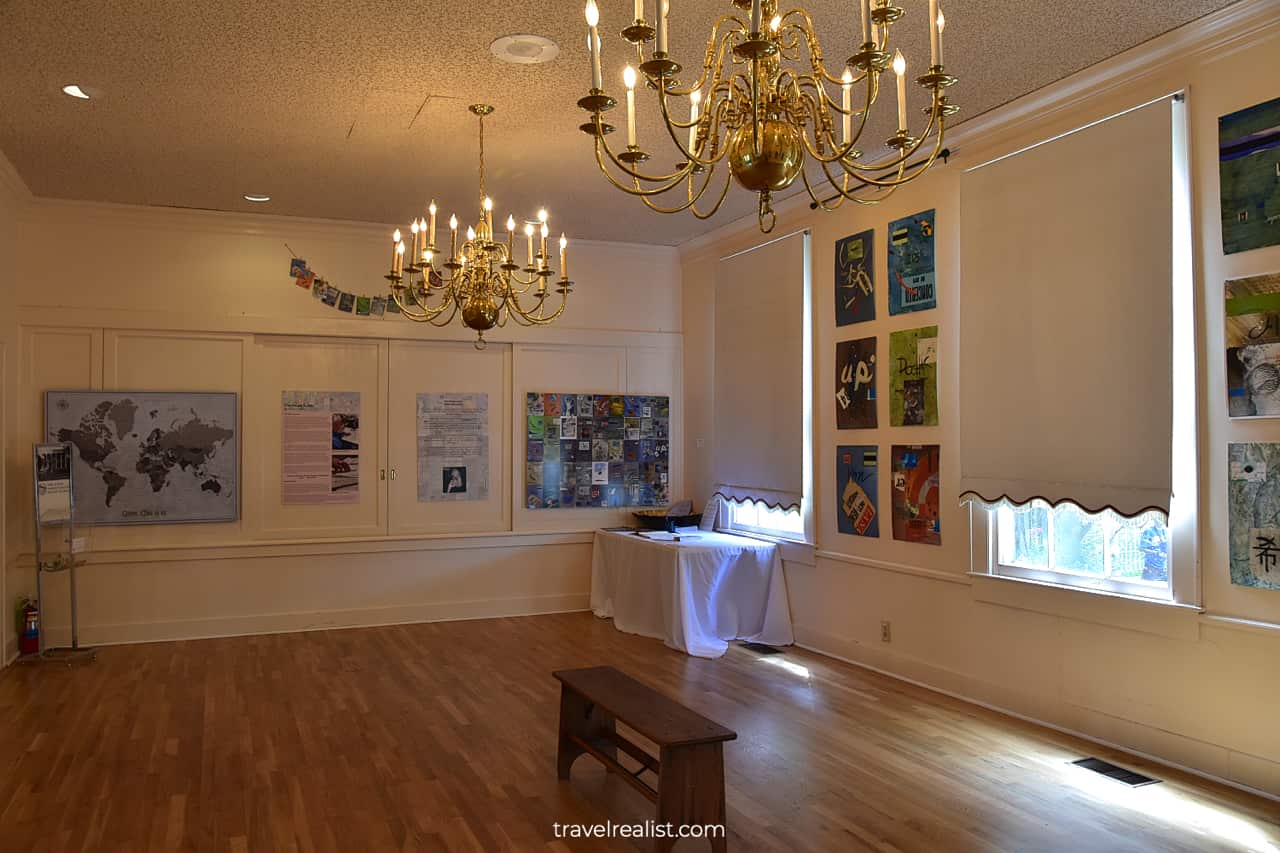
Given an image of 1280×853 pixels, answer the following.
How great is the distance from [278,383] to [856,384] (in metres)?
4.37

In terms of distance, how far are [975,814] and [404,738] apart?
264 cm

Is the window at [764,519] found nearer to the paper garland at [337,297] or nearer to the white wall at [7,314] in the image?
the paper garland at [337,297]

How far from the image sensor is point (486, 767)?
4109 mm

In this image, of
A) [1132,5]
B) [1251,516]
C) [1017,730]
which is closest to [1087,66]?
[1132,5]

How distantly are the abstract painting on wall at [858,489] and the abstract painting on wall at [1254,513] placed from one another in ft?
7.23

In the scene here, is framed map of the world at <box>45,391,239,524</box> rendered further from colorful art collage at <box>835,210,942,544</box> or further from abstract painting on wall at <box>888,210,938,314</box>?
abstract painting on wall at <box>888,210,938,314</box>

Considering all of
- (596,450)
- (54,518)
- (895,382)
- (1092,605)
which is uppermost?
(895,382)

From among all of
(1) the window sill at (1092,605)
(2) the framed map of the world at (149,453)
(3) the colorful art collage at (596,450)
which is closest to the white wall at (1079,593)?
(1) the window sill at (1092,605)

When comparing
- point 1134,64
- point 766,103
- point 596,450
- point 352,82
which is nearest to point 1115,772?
point 1134,64

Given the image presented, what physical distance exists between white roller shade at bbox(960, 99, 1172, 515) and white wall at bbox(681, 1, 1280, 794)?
144mm

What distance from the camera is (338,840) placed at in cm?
335

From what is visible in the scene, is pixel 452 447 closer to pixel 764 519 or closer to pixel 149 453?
pixel 149 453

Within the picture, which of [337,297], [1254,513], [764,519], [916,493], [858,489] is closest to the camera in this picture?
[1254,513]

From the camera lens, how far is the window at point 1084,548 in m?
4.20
